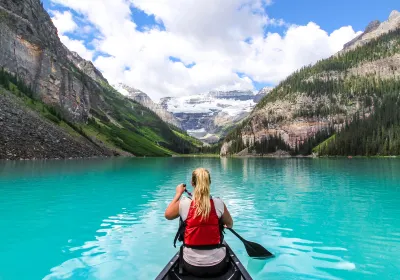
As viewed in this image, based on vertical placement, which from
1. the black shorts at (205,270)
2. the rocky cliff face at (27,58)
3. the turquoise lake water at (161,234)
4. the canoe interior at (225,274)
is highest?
the rocky cliff face at (27,58)

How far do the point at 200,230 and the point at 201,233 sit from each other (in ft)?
0.30

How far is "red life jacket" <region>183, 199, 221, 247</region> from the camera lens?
8.64m

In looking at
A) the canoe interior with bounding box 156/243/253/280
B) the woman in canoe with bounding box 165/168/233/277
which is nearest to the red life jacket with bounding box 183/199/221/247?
the woman in canoe with bounding box 165/168/233/277

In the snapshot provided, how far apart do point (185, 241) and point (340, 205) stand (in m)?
25.4

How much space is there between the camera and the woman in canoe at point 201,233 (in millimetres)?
8607

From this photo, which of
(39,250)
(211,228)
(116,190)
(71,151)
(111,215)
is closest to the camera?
(211,228)

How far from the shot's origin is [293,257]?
51.9 feet

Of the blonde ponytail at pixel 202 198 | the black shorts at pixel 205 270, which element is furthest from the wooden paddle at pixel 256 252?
the blonde ponytail at pixel 202 198

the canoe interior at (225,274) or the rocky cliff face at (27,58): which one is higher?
the rocky cliff face at (27,58)

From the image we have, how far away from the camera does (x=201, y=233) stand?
28.3ft

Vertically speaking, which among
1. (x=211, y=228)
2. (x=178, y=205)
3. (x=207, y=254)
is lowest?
(x=207, y=254)

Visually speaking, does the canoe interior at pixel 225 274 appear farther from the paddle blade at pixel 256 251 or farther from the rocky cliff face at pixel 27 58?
the rocky cliff face at pixel 27 58

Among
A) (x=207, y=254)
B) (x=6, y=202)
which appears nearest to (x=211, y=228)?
(x=207, y=254)

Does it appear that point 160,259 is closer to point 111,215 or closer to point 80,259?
point 80,259
